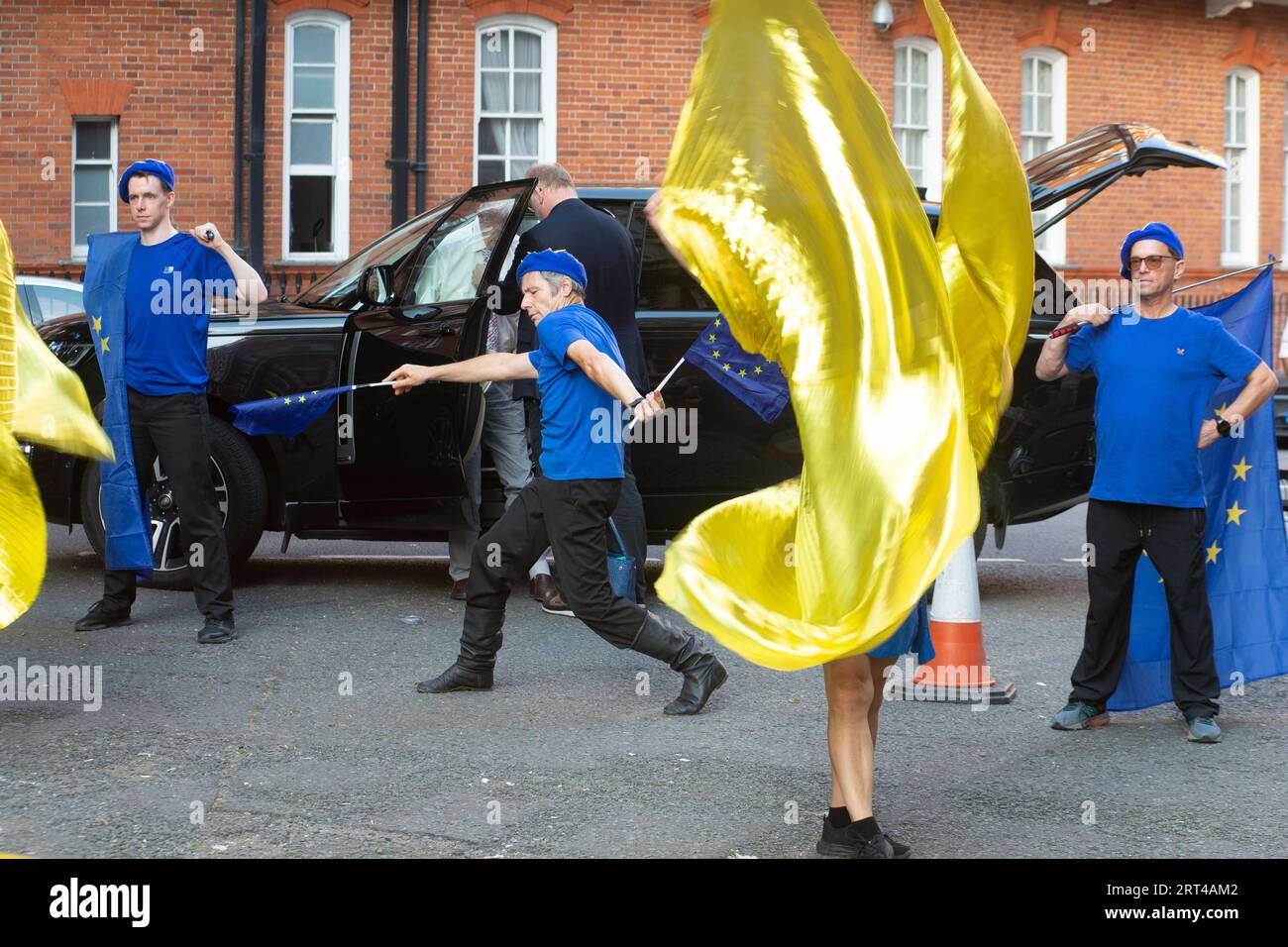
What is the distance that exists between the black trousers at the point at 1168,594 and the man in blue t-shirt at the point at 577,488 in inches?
55.6

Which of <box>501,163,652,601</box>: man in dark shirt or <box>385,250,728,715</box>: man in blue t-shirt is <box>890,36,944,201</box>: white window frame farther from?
<box>385,250,728,715</box>: man in blue t-shirt

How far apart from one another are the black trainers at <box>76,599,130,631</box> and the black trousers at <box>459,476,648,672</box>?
2.00 m

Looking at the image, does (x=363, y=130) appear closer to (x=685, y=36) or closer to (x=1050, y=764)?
(x=685, y=36)

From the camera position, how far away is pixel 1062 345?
580 centimetres

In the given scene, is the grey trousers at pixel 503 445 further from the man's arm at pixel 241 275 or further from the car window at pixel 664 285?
the man's arm at pixel 241 275

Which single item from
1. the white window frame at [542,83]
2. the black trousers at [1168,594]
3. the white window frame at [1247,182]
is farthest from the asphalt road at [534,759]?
the white window frame at [1247,182]

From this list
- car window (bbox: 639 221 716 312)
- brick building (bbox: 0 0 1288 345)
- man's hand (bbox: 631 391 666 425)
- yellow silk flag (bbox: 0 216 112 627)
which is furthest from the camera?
brick building (bbox: 0 0 1288 345)

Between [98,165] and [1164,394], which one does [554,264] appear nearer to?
[1164,394]

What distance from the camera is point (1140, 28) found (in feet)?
68.4

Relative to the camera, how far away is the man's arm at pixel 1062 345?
5.69 meters

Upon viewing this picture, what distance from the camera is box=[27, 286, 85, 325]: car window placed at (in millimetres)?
10088

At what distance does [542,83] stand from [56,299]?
9.27 metres

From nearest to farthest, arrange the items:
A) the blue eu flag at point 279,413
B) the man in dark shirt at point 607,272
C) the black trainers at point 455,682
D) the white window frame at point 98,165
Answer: the black trainers at point 455,682
the man in dark shirt at point 607,272
the blue eu flag at point 279,413
the white window frame at point 98,165

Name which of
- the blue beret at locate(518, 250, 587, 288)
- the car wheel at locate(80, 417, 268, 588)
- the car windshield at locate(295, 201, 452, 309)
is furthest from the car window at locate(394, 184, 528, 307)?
the blue beret at locate(518, 250, 587, 288)
